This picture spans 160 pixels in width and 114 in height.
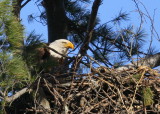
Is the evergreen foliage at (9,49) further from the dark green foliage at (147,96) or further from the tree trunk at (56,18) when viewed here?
the tree trunk at (56,18)

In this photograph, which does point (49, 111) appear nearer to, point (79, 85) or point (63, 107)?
point (63, 107)

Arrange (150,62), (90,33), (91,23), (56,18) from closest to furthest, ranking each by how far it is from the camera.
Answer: (90,33) < (91,23) < (150,62) < (56,18)

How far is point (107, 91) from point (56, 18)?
77.2 inches

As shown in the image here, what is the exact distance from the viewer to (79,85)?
434 cm

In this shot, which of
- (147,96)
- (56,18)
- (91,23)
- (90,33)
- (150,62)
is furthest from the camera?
(56,18)

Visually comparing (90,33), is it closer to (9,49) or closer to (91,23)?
(91,23)

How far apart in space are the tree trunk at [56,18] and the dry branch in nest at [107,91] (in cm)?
166

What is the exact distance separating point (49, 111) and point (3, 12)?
3.41 ft

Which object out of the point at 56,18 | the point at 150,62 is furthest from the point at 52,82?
the point at 56,18

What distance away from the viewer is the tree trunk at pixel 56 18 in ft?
19.8

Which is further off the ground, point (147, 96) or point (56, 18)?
point (56, 18)

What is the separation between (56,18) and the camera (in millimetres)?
6043

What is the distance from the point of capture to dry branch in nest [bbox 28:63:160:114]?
4.18 m

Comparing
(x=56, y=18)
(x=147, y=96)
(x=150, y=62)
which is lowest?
(x=147, y=96)
